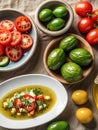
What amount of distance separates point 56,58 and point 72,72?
0.07 metres

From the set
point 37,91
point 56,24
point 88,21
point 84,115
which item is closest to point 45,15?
point 56,24

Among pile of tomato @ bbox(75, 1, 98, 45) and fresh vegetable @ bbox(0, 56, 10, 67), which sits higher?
pile of tomato @ bbox(75, 1, 98, 45)

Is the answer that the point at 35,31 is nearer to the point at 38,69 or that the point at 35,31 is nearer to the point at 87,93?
the point at 38,69

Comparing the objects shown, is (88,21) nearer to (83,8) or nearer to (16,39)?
(83,8)

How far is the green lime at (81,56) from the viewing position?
4.59 ft

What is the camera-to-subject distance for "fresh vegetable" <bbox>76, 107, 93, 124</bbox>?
140cm

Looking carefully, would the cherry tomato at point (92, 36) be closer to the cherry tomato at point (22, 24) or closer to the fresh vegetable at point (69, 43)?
the fresh vegetable at point (69, 43)

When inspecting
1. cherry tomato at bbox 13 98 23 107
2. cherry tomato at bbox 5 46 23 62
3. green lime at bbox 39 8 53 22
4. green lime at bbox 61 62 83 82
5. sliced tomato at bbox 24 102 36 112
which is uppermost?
green lime at bbox 39 8 53 22

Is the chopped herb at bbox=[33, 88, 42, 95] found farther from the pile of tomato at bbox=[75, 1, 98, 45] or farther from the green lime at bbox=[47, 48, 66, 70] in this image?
the pile of tomato at bbox=[75, 1, 98, 45]

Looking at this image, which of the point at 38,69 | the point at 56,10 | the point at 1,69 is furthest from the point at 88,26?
the point at 1,69

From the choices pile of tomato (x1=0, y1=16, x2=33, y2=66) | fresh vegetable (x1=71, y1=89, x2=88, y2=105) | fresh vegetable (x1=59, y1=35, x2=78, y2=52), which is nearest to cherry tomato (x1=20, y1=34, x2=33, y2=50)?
pile of tomato (x1=0, y1=16, x2=33, y2=66)

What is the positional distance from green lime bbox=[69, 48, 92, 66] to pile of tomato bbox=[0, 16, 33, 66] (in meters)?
0.16

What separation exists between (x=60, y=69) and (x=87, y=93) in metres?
0.12

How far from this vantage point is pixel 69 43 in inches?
55.9
